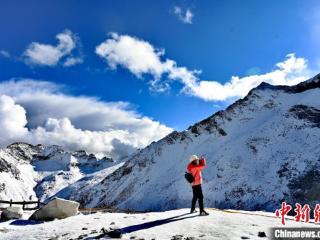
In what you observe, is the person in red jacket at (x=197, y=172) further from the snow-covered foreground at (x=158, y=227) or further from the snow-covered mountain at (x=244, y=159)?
the snow-covered mountain at (x=244, y=159)

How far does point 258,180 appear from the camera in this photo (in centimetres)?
7838

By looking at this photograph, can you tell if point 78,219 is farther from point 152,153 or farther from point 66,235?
point 152,153

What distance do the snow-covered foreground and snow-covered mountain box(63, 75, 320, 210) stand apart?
52388 millimetres

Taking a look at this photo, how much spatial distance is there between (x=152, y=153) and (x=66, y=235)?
114 metres

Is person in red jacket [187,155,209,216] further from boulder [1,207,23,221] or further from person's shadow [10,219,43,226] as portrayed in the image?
boulder [1,207,23,221]

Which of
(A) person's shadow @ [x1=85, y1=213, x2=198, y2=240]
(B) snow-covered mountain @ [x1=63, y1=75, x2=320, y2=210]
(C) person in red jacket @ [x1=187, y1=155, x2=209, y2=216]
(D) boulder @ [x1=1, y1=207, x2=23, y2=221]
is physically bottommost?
(A) person's shadow @ [x1=85, y1=213, x2=198, y2=240]

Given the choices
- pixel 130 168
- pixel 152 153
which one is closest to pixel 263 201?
pixel 152 153

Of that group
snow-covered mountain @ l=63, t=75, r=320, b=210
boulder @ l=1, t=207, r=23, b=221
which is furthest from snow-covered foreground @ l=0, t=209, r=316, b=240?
snow-covered mountain @ l=63, t=75, r=320, b=210

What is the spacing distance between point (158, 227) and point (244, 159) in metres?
75.6

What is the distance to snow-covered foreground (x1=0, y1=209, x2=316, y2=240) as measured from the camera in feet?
50.3

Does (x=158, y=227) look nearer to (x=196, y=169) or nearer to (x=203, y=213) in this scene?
(x=203, y=213)

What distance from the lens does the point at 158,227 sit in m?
16.3

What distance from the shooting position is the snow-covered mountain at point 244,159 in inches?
2921

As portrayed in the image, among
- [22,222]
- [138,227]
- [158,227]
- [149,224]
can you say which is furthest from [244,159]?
[158,227]
